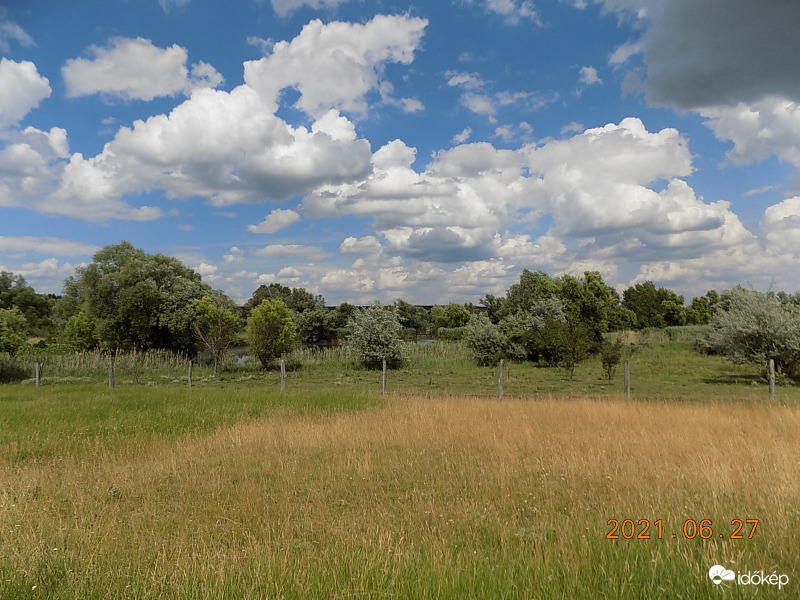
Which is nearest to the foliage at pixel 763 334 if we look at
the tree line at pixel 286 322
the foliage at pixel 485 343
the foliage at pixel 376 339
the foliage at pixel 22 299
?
the tree line at pixel 286 322

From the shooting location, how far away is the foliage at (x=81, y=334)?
3853 cm

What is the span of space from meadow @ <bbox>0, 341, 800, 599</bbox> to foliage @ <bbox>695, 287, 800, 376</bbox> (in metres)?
11.3

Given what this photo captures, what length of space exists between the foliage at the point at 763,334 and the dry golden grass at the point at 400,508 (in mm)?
12991

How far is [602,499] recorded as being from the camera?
5.57m

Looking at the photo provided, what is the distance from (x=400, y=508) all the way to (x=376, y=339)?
81.8 ft

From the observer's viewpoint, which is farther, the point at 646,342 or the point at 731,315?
the point at 646,342

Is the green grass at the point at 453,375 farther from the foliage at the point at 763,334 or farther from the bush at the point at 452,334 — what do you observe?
the bush at the point at 452,334

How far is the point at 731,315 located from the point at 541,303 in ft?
47.7

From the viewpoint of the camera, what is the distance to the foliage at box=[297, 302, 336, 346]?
190ft

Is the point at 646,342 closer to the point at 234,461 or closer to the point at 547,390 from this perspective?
the point at 547,390

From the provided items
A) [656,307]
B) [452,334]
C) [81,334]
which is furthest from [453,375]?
[656,307]

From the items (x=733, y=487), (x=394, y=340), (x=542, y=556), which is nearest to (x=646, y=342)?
(x=394, y=340)

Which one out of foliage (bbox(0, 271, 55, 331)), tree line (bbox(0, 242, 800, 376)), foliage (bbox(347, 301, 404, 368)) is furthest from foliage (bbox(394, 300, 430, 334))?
foliage (bbox(347, 301, 404, 368))

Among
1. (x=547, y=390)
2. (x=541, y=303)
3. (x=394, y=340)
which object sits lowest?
(x=547, y=390)
